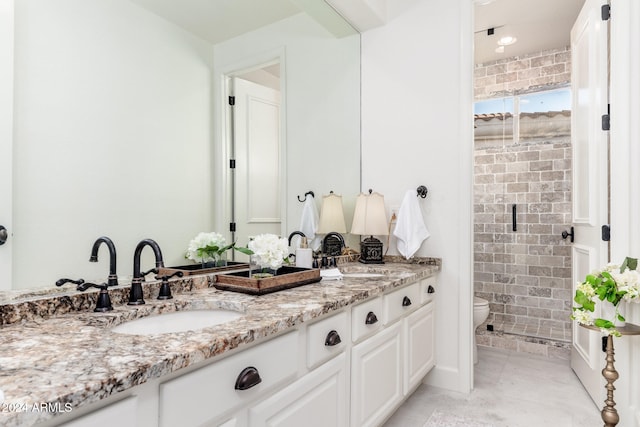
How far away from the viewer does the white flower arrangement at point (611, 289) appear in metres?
1.89

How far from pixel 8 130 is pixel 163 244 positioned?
618mm

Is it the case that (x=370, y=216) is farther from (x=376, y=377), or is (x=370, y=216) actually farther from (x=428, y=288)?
(x=376, y=377)

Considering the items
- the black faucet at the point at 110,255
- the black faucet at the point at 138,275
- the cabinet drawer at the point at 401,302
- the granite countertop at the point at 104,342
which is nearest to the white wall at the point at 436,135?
the cabinet drawer at the point at 401,302

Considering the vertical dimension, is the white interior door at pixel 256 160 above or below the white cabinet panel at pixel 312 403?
above

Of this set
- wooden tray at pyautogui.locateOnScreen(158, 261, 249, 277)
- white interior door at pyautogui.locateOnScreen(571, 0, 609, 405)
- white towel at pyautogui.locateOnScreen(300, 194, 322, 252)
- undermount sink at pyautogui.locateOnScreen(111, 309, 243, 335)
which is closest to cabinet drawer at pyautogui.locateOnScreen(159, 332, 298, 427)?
undermount sink at pyautogui.locateOnScreen(111, 309, 243, 335)

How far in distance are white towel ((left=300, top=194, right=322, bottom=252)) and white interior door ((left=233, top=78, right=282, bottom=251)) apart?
0.84 ft

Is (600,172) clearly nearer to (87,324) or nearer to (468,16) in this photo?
(468,16)

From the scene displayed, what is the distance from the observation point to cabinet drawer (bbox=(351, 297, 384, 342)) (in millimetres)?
1596

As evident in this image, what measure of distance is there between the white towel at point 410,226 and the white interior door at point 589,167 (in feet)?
3.20

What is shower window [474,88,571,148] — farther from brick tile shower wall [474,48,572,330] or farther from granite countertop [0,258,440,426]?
granite countertop [0,258,440,426]

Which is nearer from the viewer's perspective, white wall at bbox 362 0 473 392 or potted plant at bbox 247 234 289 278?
potted plant at bbox 247 234 289 278

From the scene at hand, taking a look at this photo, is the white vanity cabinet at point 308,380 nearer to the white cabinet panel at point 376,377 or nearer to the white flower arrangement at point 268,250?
the white cabinet panel at point 376,377

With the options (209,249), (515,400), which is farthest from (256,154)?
(515,400)

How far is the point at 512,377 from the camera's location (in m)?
2.74
